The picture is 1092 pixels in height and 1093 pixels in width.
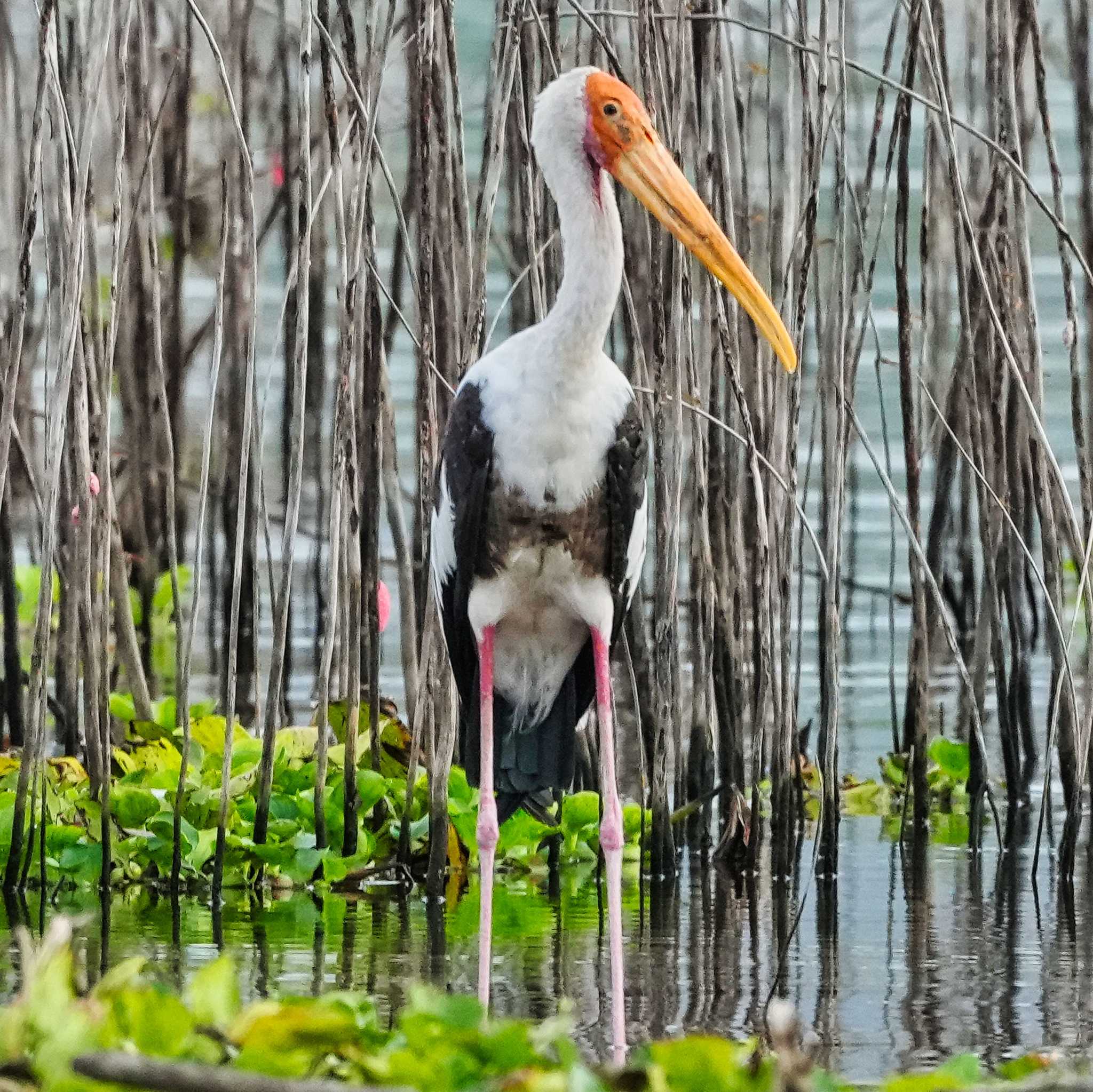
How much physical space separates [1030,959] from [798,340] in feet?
6.37

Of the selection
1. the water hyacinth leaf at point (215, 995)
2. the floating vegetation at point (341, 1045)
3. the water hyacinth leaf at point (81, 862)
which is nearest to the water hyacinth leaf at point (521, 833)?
the water hyacinth leaf at point (81, 862)

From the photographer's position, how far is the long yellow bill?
5.34 m

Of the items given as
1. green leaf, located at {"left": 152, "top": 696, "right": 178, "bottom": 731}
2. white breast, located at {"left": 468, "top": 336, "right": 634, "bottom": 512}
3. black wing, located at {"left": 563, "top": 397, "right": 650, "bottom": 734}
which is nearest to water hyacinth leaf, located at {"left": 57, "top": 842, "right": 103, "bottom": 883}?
green leaf, located at {"left": 152, "top": 696, "right": 178, "bottom": 731}

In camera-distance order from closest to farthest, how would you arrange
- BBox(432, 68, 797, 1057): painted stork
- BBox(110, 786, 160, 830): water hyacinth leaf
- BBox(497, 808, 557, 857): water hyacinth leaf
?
BBox(432, 68, 797, 1057): painted stork, BBox(110, 786, 160, 830): water hyacinth leaf, BBox(497, 808, 557, 857): water hyacinth leaf

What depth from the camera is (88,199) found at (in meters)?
5.78

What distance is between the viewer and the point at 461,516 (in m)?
5.51

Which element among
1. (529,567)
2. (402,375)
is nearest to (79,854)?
(529,567)

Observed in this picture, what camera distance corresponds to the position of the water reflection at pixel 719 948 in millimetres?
5129

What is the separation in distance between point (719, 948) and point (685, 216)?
6.79 ft

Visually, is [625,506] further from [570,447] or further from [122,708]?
[122,708]

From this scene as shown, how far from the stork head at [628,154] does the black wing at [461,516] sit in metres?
0.67

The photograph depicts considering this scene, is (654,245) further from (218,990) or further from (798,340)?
(218,990)

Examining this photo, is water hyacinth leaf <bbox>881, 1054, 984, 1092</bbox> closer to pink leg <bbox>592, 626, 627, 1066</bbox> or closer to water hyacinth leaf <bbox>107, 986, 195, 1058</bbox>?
water hyacinth leaf <bbox>107, 986, 195, 1058</bbox>

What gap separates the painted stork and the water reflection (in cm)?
29
